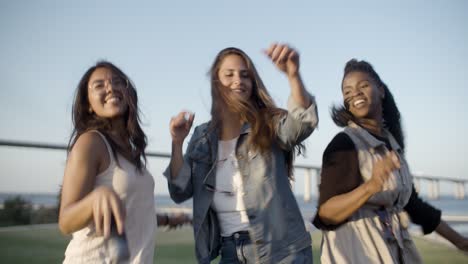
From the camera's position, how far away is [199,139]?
1708mm

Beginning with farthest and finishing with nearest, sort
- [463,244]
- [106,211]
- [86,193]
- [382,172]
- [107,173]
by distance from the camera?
[463,244] → [382,172] → [107,173] → [86,193] → [106,211]

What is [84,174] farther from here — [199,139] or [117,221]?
[199,139]

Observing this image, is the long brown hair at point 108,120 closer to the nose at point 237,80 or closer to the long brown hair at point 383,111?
the nose at point 237,80

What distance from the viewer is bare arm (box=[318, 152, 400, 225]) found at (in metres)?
1.41

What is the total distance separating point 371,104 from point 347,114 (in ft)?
0.35

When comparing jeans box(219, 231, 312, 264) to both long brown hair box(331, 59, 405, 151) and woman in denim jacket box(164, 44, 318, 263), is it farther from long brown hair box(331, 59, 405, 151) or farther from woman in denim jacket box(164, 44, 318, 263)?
long brown hair box(331, 59, 405, 151)

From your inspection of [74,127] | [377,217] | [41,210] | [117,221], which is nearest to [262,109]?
[377,217]

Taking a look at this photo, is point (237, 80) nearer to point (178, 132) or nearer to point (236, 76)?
point (236, 76)

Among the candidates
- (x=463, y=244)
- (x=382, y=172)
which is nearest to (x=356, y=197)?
(x=382, y=172)

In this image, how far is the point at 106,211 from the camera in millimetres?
775

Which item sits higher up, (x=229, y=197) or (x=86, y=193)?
(x=86, y=193)

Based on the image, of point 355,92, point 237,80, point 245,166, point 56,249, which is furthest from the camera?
point 56,249

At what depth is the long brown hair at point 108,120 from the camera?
1375 mm

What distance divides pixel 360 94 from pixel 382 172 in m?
0.49
